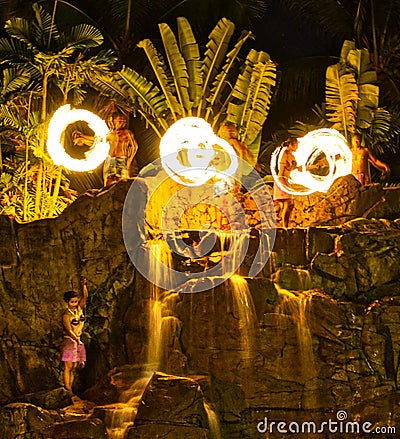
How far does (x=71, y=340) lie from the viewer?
525 inches

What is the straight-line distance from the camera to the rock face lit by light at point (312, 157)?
1681cm

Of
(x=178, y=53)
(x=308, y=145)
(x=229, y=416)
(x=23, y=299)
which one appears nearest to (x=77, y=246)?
(x=23, y=299)

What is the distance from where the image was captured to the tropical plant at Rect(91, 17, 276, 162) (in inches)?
778

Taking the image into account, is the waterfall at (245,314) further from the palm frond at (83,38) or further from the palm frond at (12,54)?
the palm frond at (12,54)

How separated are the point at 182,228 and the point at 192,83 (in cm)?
480

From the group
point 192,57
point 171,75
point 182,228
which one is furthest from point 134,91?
point 182,228

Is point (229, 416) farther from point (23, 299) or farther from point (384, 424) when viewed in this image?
point (23, 299)

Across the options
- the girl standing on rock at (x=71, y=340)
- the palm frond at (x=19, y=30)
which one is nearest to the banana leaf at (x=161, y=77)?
the palm frond at (x=19, y=30)

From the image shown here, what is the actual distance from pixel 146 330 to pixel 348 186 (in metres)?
5.84

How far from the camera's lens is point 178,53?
1994 cm

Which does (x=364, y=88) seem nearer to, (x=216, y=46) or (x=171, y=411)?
(x=216, y=46)

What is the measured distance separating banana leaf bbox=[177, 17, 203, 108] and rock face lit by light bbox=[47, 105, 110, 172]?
12.2ft
